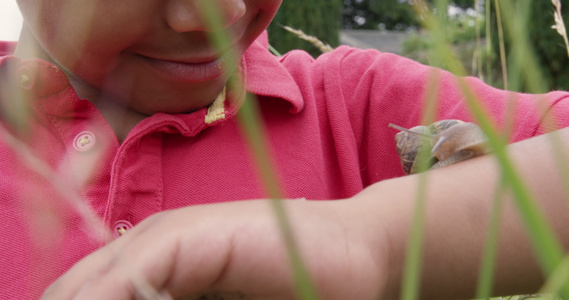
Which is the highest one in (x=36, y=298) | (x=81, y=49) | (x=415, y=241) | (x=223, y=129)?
(x=415, y=241)

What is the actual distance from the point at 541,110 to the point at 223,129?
404 mm

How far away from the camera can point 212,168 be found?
658 millimetres

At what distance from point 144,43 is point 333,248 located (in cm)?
37

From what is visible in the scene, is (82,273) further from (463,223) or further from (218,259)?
(463,223)

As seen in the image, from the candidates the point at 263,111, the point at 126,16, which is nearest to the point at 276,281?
the point at 126,16

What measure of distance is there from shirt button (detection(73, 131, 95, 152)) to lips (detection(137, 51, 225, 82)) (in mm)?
135

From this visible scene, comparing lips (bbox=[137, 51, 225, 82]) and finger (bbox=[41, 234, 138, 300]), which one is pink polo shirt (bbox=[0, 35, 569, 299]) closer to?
lips (bbox=[137, 51, 225, 82])

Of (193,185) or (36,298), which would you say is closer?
(36,298)

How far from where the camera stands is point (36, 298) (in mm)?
542

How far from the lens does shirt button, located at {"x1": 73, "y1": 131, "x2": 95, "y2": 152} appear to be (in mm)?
627

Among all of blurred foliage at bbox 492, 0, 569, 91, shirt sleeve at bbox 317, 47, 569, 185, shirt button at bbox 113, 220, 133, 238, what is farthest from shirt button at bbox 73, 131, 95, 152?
blurred foliage at bbox 492, 0, 569, 91

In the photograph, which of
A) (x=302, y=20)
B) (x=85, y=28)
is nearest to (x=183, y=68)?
(x=85, y=28)

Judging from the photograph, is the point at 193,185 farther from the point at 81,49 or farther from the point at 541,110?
the point at 541,110

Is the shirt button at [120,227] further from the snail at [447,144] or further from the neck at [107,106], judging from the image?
the snail at [447,144]
